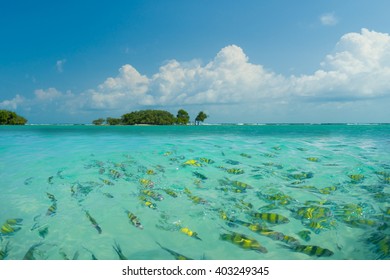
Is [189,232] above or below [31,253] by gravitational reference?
above

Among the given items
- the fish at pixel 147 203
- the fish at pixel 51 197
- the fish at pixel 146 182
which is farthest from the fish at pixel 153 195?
the fish at pixel 51 197

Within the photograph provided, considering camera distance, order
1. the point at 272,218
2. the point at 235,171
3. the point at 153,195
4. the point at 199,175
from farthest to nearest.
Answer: the point at 235,171 → the point at 199,175 → the point at 153,195 → the point at 272,218

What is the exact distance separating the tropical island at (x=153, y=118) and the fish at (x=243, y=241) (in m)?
169

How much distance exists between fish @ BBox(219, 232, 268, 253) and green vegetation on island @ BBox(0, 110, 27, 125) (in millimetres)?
175773

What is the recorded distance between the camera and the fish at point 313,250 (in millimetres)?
3912

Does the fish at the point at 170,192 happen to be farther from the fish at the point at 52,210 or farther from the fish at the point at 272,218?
the fish at the point at 52,210

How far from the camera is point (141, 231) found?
4.76 metres

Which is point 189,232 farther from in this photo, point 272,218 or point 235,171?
point 235,171

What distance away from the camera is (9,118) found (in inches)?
5625

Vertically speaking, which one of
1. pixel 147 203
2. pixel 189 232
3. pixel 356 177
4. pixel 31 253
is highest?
pixel 356 177

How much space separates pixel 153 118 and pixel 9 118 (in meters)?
84.8

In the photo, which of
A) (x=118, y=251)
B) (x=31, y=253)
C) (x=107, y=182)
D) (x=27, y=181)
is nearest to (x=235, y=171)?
(x=107, y=182)
